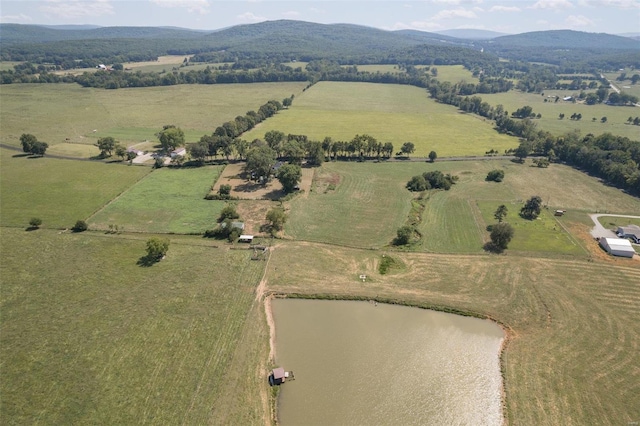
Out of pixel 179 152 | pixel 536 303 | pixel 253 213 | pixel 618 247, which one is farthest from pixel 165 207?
pixel 618 247

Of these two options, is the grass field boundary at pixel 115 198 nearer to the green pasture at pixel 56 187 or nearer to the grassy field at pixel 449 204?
the green pasture at pixel 56 187

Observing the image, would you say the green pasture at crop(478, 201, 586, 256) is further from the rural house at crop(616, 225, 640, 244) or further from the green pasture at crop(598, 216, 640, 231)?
the rural house at crop(616, 225, 640, 244)

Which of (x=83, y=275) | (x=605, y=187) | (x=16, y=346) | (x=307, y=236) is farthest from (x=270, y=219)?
(x=605, y=187)

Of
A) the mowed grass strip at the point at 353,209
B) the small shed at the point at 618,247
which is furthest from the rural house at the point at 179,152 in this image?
the small shed at the point at 618,247

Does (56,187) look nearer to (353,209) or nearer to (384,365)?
(353,209)

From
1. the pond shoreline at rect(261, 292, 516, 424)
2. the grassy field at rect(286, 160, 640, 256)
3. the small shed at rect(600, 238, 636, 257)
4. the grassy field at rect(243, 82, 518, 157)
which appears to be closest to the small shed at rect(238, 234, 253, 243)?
the grassy field at rect(286, 160, 640, 256)
